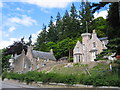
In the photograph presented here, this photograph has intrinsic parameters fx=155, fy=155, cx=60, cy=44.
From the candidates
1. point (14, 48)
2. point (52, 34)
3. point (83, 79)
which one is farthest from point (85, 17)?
point (83, 79)

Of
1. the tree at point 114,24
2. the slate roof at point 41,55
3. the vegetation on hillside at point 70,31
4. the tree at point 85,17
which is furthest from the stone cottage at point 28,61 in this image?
the tree at point 114,24

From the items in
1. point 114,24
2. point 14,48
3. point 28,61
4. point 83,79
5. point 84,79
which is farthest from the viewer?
point 14,48

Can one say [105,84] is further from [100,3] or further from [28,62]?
[28,62]

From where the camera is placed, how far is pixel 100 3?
7.16 m

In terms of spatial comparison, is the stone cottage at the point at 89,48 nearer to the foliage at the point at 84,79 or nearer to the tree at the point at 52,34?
the foliage at the point at 84,79

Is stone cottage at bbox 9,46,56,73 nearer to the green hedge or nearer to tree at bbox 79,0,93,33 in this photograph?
tree at bbox 79,0,93,33

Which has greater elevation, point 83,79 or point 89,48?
point 89,48

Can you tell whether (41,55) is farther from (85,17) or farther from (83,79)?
(83,79)

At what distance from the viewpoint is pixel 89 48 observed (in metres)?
34.7

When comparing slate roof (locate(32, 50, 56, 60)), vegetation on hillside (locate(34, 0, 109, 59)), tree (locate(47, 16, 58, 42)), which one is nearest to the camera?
slate roof (locate(32, 50, 56, 60))

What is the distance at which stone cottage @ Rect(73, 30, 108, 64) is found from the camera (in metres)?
32.8

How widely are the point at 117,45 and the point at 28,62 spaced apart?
116 ft

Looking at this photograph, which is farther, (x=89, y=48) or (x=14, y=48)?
(x=14, y=48)

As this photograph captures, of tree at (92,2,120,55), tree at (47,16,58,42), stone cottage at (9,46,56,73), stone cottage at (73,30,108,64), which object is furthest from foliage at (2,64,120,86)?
tree at (47,16,58,42)
